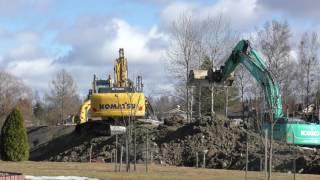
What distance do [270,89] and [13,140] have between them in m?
13.8

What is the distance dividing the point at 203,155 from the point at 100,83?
42.1 feet

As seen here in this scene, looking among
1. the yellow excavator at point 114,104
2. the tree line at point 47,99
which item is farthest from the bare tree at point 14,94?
the yellow excavator at point 114,104

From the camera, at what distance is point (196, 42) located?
61062 millimetres

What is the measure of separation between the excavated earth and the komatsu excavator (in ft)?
2.18

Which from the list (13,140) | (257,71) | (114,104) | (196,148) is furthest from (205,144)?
(13,140)

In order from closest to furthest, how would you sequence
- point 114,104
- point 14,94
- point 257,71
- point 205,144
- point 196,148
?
1. point 257,71
2. point 196,148
3. point 205,144
4. point 114,104
5. point 14,94

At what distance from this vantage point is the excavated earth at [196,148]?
3519cm

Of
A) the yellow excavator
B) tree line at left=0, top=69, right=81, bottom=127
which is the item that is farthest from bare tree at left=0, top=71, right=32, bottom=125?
the yellow excavator

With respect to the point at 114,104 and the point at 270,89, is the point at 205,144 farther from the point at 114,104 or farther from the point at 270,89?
the point at 114,104

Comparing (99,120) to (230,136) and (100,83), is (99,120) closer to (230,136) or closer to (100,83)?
(100,83)

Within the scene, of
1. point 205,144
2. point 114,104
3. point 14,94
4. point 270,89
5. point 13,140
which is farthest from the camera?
point 14,94

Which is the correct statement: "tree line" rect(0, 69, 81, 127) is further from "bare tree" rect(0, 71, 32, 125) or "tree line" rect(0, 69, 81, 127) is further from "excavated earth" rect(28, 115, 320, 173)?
"excavated earth" rect(28, 115, 320, 173)

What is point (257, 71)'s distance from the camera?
3694cm

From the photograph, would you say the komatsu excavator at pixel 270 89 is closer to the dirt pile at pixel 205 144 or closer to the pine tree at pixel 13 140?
the dirt pile at pixel 205 144
